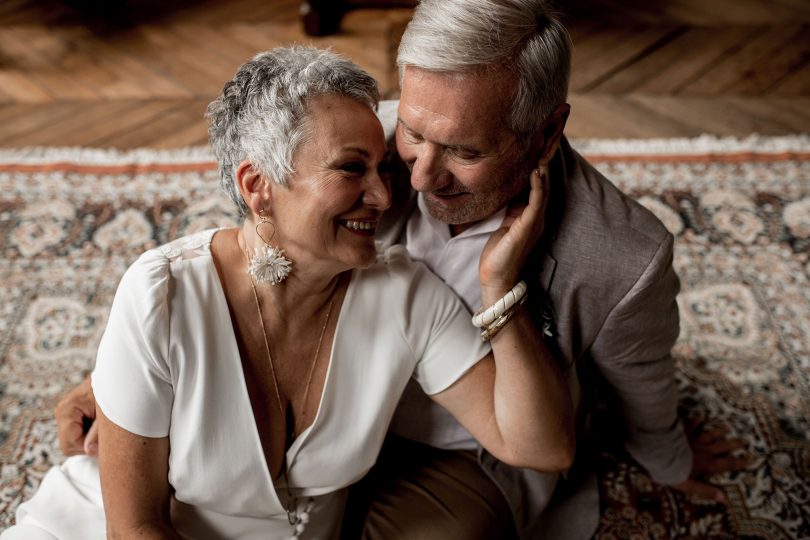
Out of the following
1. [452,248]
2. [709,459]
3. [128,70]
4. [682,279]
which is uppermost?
[452,248]

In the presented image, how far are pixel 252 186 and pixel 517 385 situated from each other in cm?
55

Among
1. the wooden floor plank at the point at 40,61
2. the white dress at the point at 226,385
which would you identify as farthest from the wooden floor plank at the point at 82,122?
the white dress at the point at 226,385

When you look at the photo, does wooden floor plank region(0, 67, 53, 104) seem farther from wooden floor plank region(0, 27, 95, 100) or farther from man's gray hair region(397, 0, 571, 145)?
man's gray hair region(397, 0, 571, 145)

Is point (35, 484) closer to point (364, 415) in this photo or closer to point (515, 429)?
point (364, 415)

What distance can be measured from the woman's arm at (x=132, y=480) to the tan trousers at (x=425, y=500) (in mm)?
445

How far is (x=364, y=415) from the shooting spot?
131cm

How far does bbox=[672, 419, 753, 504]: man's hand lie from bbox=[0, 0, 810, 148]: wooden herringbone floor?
55.1 inches

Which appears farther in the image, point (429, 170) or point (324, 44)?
point (324, 44)

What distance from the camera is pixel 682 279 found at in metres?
2.37

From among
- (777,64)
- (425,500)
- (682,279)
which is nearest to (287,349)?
(425,500)

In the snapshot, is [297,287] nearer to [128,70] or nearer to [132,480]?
[132,480]

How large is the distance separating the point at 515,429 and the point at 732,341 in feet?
3.87

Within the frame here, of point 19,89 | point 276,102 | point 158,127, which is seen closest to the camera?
point 276,102

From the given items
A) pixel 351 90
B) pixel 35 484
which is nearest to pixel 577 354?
pixel 351 90
